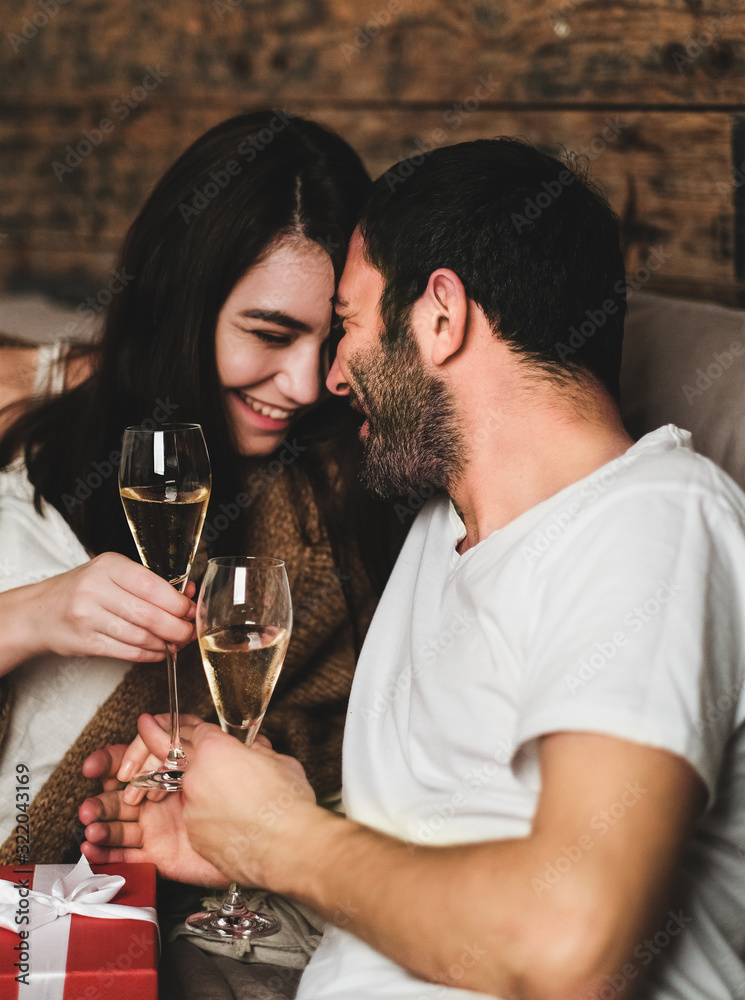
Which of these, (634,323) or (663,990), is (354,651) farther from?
(663,990)

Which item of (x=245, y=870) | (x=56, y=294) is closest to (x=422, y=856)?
(x=245, y=870)

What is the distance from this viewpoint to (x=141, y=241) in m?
1.56

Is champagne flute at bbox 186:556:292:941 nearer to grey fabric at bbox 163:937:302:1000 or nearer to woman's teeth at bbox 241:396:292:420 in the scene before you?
grey fabric at bbox 163:937:302:1000

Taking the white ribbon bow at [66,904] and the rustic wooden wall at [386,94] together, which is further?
the rustic wooden wall at [386,94]

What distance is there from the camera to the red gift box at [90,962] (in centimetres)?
88

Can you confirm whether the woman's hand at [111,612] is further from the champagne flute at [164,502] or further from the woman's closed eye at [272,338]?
the woman's closed eye at [272,338]

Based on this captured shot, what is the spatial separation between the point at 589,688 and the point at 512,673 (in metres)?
0.18

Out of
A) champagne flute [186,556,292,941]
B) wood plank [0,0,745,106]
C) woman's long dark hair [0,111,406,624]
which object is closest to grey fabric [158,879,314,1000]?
champagne flute [186,556,292,941]

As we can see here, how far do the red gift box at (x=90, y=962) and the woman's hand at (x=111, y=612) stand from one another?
0.29 m

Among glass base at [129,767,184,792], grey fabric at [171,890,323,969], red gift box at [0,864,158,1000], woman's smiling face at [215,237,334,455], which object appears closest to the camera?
red gift box at [0,864,158,1000]

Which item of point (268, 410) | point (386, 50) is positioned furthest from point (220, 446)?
point (386, 50)

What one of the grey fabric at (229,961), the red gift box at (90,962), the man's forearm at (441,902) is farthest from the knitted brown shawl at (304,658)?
the man's forearm at (441,902)

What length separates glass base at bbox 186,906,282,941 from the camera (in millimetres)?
1093

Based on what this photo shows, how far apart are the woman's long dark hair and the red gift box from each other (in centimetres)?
63
